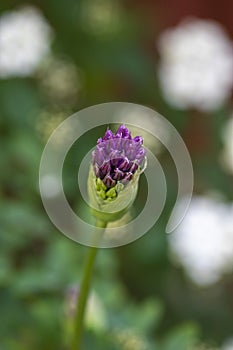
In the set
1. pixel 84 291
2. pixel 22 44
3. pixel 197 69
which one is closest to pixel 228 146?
pixel 197 69

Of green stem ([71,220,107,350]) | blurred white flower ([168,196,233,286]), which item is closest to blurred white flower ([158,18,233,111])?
blurred white flower ([168,196,233,286])

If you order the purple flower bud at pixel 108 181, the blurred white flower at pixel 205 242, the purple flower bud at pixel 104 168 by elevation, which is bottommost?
the blurred white flower at pixel 205 242

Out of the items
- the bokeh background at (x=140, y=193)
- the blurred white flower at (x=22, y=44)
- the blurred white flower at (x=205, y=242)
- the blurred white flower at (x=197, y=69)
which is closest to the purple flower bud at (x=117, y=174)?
the bokeh background at (x=140, y=193)

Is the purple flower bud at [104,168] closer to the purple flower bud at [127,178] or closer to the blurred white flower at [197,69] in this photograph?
the purple flower bud at [127,178]

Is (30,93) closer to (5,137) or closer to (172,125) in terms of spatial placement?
(5,137)

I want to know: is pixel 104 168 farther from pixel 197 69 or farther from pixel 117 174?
pixel 197 69

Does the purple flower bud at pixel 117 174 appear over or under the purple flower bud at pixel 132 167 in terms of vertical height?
under

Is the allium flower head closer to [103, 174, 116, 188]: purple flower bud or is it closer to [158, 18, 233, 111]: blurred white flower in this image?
[103, 174, 116, 188]: purple flower bud
